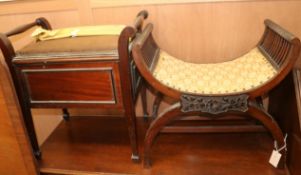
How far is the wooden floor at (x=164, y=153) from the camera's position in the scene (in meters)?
1.28

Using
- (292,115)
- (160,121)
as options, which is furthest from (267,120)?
(160,121)

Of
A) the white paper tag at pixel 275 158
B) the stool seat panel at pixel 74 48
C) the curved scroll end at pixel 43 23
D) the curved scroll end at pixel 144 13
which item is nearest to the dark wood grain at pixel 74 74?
the stool seat panel at pixel 74 48

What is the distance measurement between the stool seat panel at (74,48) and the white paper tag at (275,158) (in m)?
0.86

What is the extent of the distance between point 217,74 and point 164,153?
0.49 metres

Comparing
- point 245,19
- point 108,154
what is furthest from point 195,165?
point 245,19

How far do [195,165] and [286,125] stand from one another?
505mm

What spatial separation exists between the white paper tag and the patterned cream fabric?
358mm

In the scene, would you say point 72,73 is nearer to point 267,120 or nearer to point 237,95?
point 237,95

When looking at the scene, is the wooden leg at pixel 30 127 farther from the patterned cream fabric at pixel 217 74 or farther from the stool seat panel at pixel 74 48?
the patterned cream fabric at pixel 217 74

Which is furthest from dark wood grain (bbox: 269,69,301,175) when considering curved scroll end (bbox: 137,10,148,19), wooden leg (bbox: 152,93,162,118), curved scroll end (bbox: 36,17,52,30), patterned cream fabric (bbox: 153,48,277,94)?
curved scroll end (bbox: 36,17,52,30)

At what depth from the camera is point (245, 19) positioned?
1.46 m

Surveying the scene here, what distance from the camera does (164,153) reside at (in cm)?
140

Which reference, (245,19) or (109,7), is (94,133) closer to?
(109,7)

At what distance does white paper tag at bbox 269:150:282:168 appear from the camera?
1232mm
